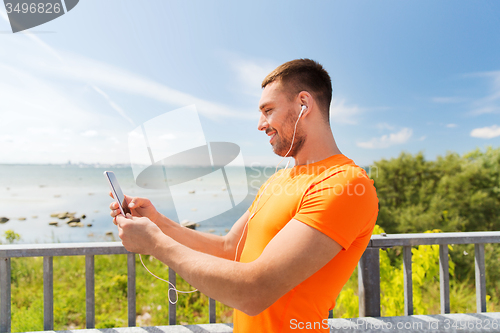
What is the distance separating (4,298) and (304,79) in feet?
7.50

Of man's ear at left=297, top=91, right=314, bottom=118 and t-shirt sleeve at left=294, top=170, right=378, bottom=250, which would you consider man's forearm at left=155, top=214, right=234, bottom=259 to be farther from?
→ man's ear at left=297, top=91, right=314, bottom=118

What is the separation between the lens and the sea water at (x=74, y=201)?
10.5 metres

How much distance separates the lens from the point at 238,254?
4.41 feet

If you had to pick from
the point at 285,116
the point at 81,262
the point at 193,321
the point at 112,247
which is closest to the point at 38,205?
the point at 81,262

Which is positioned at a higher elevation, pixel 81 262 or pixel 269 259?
pixel 269 259

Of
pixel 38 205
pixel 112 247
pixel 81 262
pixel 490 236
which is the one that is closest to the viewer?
pixel 112 247

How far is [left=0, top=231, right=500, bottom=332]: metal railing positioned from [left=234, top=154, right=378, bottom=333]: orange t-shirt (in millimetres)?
1027

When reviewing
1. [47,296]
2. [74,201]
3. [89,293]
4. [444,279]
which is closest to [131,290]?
[89,293]

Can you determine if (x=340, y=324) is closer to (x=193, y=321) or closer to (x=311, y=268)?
(x=311, y=268)

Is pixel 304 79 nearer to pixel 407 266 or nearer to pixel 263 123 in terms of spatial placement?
pixel 263 123

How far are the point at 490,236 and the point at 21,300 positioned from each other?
5770 millimetres

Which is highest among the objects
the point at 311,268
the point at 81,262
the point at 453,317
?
the point at 311,268

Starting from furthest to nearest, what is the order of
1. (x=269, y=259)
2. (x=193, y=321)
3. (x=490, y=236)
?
(x=193, y=321), (x=490, y=236), (x=269, y=259)

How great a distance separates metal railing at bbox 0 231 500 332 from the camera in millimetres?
1644
